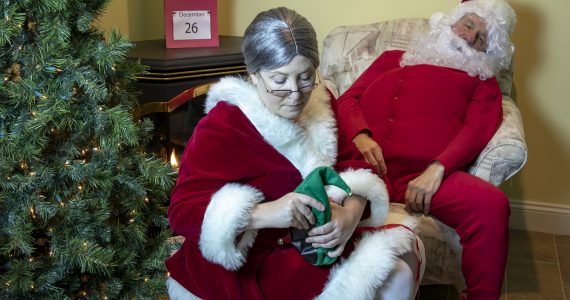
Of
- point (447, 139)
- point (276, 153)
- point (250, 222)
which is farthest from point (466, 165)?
point (250, 222)

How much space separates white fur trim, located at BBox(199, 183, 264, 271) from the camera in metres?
1.30

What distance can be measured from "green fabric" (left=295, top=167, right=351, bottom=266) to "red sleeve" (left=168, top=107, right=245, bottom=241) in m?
0.18

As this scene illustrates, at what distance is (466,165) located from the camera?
6.88 feet

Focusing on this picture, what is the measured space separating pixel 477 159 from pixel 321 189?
37.6 inches

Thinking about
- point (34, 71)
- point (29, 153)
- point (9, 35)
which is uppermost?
point (9, 35)

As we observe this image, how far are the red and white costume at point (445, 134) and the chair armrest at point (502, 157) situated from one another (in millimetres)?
36

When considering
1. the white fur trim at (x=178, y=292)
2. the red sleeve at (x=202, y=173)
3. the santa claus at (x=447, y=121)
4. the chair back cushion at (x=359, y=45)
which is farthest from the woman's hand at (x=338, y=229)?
the chair back cushion at (x=359, y=45)

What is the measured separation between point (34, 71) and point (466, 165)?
1.44 metres

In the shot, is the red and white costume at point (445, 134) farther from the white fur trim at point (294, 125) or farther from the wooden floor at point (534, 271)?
the wooden floor at point (534, 271)

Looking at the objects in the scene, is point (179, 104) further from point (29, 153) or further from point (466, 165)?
point (466, 165)

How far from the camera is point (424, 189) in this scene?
6.32 ft

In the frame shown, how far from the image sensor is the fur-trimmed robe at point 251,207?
134cm

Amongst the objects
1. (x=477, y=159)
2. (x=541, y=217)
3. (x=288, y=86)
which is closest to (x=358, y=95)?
(x=477, y=159)

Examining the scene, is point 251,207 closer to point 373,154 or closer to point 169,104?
point 373,154
